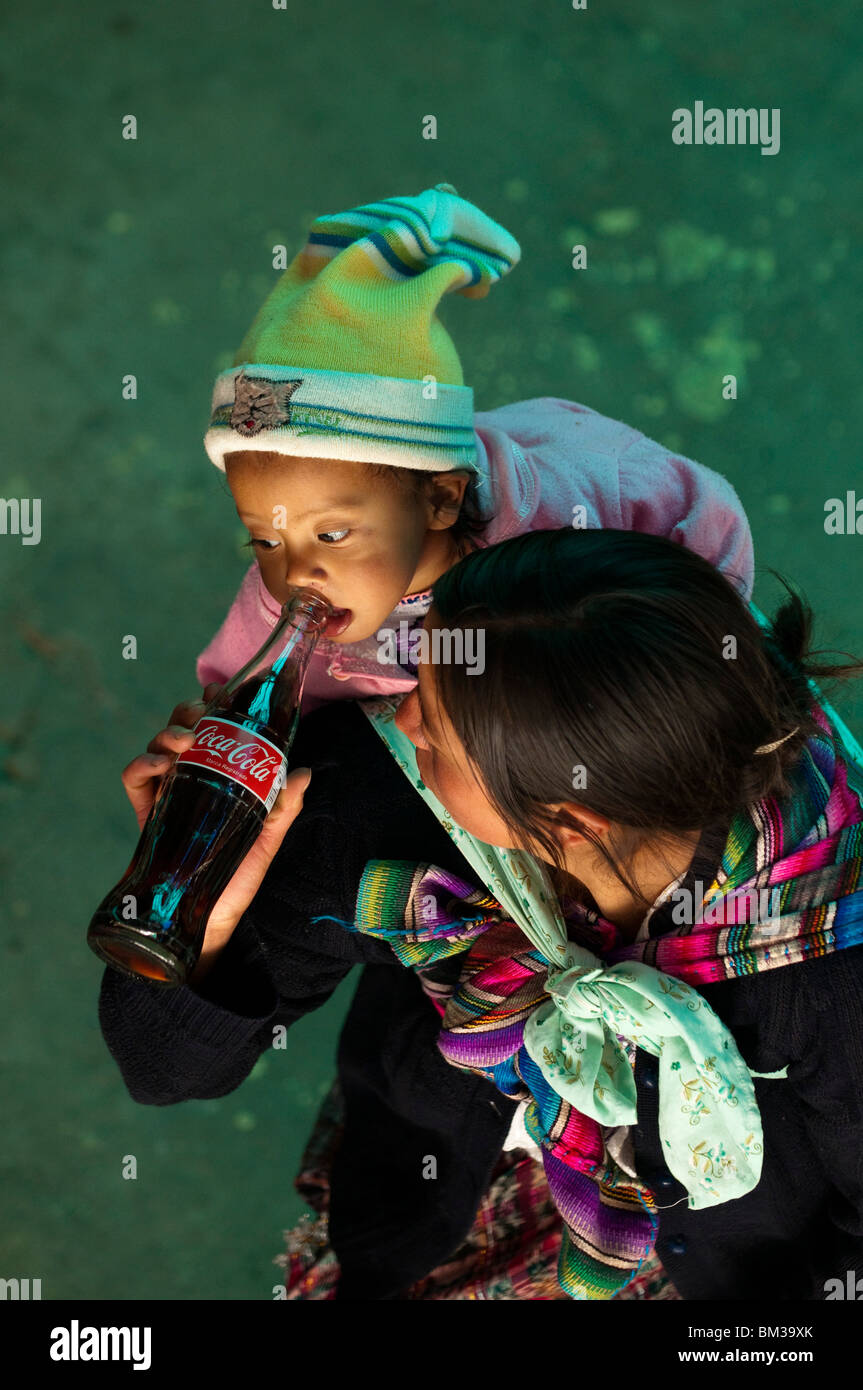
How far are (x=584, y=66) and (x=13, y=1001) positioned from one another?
61.8 inches

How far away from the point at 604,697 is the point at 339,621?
1.02ft

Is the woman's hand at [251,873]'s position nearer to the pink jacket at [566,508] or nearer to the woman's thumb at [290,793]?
the woman's thumb at [290,793]

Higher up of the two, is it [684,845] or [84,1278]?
[684,845]

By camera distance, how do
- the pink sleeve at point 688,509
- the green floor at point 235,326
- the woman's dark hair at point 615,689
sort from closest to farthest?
the woman's dark hair at point 615,689
the pink sleeve at point 688,509
the green floor at point 235,326

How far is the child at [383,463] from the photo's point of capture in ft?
3.40

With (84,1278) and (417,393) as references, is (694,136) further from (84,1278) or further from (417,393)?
(84,1278)

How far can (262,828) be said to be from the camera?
1.00 metres

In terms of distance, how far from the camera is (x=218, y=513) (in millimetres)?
1882

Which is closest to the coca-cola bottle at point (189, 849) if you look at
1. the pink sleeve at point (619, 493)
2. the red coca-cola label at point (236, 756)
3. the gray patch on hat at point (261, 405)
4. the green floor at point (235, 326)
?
the red coca-cola label at point (236, 756)

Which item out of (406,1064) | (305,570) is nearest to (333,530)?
(305,570)

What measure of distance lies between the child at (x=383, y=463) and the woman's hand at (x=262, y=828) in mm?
153

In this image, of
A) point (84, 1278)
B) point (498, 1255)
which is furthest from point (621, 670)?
point (84, 1278)

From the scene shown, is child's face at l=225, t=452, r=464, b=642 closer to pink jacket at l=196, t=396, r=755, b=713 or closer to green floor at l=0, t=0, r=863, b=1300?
pink jacket at l=196, t=396, r=755, b=713

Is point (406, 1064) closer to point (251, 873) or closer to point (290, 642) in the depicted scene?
point (251, 873)
